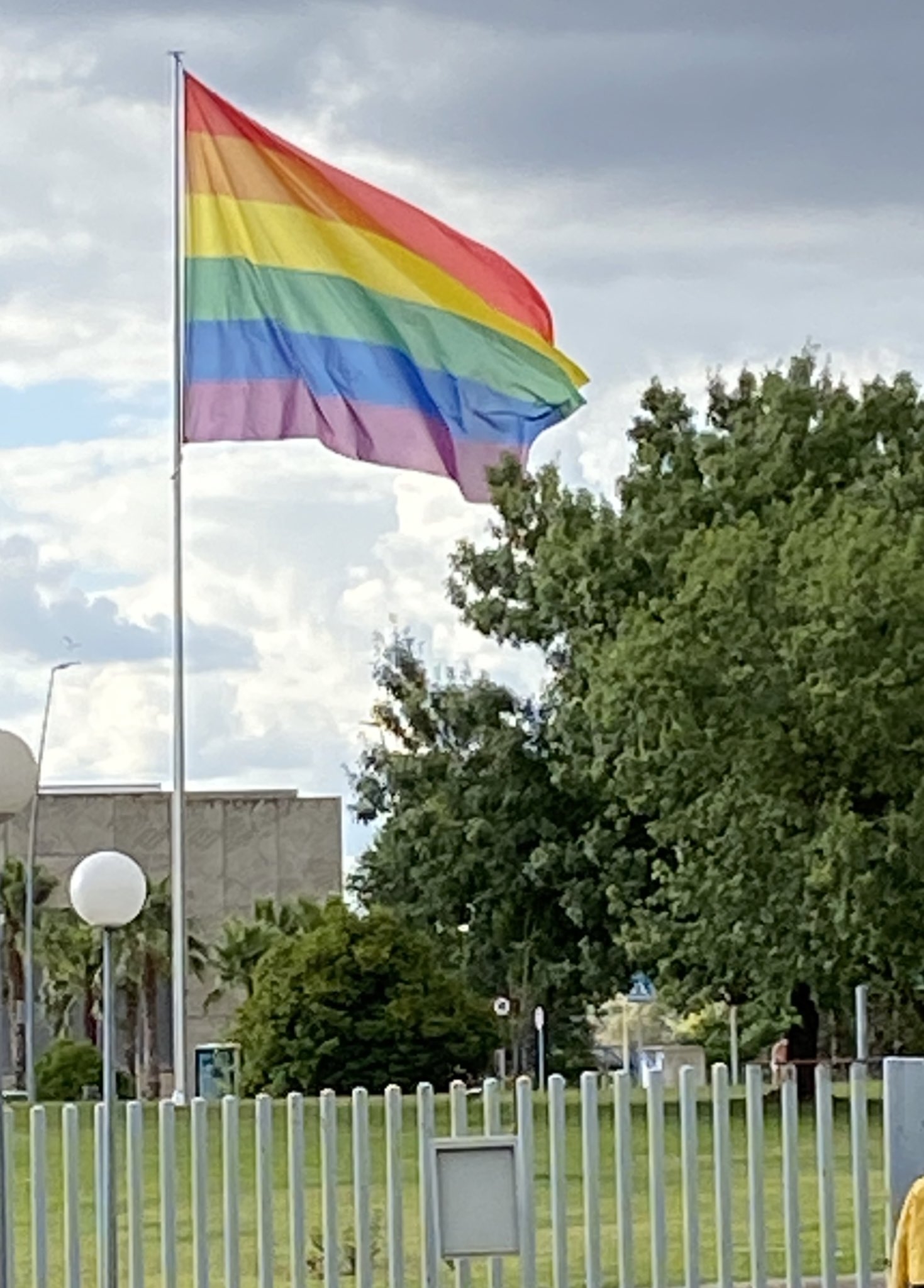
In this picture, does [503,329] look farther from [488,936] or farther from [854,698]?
[488,936]

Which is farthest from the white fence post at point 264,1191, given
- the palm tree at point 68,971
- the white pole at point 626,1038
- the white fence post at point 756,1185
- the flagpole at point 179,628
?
the palm tree at point 68,971

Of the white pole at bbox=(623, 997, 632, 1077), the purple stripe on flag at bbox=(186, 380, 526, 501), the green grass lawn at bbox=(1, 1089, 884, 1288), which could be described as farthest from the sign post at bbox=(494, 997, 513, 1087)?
the white pole at bbox=(623, 997, 632, 1077)

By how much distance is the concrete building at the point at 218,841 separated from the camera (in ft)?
288

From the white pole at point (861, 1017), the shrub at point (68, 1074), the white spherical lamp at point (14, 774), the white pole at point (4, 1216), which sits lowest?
the shrub at point (68, 1074)

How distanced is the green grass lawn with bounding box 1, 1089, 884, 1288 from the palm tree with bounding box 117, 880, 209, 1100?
1793 inches

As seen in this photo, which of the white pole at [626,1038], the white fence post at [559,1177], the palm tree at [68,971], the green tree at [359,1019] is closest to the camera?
the white fence post at [559,1177]

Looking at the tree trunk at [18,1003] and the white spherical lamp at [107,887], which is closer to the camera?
the white spherical lamp at [107,887]

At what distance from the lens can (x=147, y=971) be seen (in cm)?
7406

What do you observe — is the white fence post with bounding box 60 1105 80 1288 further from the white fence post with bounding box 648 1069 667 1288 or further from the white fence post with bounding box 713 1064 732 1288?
the white fence post with bounding box 713 1064 732 1288

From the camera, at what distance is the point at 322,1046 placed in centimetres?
2947

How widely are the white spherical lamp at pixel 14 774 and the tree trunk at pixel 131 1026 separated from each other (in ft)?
203

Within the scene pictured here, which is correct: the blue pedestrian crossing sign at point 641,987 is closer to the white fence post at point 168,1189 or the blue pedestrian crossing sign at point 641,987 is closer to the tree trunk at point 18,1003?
the tree trunk at point 18,1003

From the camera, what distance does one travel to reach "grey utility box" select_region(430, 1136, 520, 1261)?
1212cm

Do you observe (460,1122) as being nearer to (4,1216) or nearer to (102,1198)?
(102,1198)
